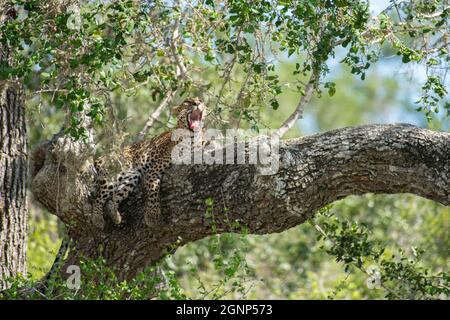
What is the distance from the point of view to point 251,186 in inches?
286

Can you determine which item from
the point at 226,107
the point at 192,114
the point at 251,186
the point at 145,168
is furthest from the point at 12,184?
the point at 251,186

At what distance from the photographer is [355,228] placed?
8.45 meters

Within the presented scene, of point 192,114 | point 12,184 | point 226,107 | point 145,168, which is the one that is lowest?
point 12,184

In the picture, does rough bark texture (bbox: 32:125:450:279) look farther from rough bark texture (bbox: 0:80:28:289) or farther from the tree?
rough bark texture (bbox: 0:80:28:289)

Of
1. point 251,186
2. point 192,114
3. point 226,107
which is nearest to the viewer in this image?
point 251,186

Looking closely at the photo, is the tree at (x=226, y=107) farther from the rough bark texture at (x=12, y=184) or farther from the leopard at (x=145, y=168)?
the rough bark texture at (x=12, y=184)

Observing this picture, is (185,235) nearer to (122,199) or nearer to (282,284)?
(122,199)

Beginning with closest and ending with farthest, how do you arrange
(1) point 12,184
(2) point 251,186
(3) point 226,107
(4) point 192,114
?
(2) point 251,186, (3) point 226,107, (1) point 12,184, (4) point 192,114

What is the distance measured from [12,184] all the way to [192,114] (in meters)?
1.78

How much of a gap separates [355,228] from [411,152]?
173 centimetres

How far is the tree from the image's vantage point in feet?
22.6

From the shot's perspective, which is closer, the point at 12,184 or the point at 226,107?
the point at 226,107

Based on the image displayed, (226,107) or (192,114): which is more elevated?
(192,114)

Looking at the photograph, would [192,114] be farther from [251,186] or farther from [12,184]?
[12,184]
